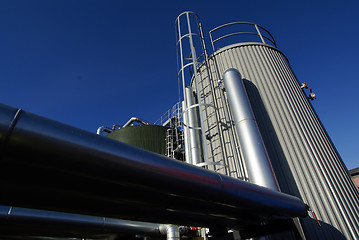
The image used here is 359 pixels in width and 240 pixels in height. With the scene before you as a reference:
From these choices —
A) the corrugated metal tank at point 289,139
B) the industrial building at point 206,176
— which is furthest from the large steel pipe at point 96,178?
the corrugated metal tank at point 289,139

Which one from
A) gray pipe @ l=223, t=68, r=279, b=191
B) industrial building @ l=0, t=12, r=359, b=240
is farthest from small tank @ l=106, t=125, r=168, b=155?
gray pipe @ l=223, t=68, r=279, b=191

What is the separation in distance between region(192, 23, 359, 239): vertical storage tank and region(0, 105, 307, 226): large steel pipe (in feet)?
9.14

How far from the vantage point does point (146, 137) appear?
14000mm

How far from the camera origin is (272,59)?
926cm

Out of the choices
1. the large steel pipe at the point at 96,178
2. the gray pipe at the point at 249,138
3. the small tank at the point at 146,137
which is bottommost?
the large steel pipe at the point at 96,178

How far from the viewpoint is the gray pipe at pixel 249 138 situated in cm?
536

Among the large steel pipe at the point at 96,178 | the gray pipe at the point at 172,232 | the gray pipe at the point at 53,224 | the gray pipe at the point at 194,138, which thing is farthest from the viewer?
the gray pipe at the point at 194,138

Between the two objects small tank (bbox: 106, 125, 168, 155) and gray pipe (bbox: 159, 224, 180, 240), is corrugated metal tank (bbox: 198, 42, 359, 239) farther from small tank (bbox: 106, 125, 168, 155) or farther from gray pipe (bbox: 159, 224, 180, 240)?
small tank (bbox: 106, 125, 168, 155)

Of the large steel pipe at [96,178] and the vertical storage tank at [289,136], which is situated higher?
the vertical storage tank at [289,136]

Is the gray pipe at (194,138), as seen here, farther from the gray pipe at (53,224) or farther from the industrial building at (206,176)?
the gray pipe at (53,224)

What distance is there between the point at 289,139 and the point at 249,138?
1.88 meters

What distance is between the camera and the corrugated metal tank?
5.79 m

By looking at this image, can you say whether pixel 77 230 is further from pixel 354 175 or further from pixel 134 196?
pixel 354 175

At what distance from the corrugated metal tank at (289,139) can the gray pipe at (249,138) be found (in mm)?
728
